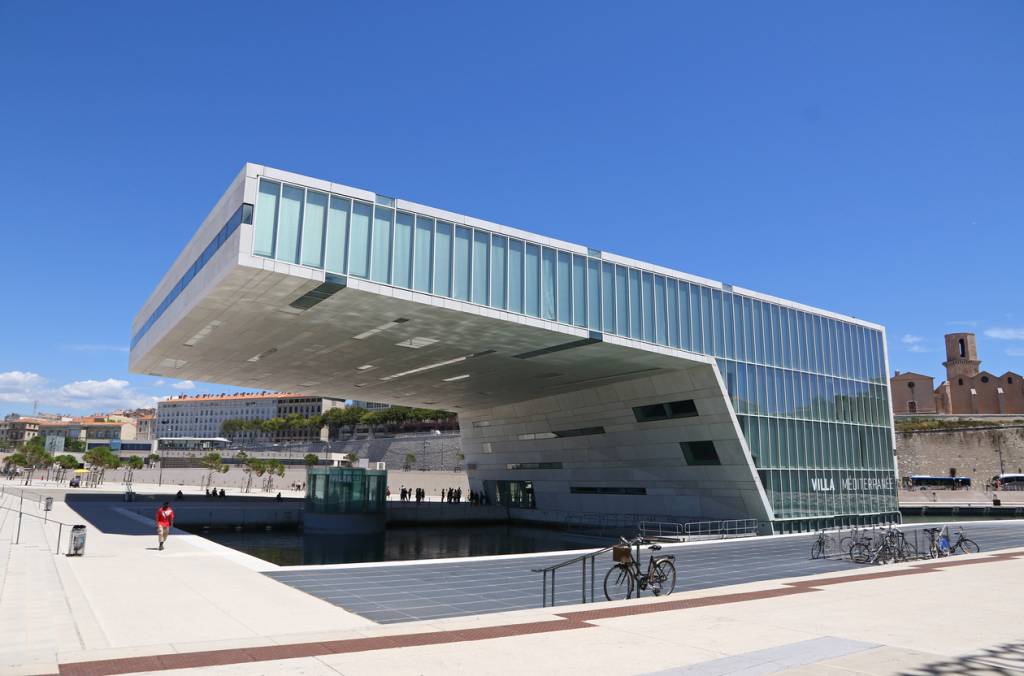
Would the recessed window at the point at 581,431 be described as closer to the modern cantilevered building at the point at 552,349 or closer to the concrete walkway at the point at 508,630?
the modern cantilevered building at the point at 552,349

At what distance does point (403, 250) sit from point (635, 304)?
12.7 meters

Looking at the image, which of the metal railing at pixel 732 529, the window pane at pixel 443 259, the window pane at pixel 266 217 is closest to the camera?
the window pane at pixel 266 217

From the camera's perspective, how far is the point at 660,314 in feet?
113

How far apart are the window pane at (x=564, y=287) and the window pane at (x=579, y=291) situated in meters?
0.22

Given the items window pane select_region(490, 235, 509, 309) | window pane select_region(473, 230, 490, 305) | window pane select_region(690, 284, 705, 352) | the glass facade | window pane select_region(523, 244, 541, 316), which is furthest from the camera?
window pane select_region(690, 284, 705, 352)

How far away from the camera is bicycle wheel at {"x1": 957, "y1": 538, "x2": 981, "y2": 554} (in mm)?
26513

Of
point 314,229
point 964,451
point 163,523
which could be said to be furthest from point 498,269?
point 964,451

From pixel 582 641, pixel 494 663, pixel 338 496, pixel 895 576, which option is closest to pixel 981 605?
pixel 895 576

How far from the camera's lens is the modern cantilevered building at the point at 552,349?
25.5 meters

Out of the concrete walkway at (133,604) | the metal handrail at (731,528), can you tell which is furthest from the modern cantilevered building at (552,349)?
the concrete walkway at (133,604)

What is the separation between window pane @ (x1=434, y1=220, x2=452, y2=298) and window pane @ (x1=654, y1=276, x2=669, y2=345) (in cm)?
1195

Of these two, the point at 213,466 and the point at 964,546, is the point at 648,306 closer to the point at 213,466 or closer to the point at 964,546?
the point at 964,546

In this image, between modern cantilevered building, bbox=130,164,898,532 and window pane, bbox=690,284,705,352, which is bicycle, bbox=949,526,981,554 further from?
window pane, bbox=690,284,705,352

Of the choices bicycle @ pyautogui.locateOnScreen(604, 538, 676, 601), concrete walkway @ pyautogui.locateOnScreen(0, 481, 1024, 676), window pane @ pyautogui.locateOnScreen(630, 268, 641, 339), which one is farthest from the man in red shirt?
window pane @ pyautogui.locateOnScreen(630, 268, 641, 339)
